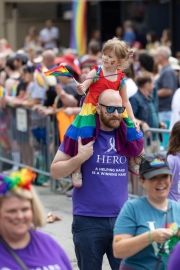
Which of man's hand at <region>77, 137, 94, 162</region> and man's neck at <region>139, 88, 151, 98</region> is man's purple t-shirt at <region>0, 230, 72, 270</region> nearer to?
man's hand at <region>77, 137, 94, 162</region>

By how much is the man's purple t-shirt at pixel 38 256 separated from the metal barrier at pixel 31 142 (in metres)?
5.76

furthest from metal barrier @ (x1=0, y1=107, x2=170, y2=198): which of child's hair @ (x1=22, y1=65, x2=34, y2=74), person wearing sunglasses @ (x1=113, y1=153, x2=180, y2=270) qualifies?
person wearing sunglasses @ (x1=113, y1=153, x2=180, y2=270)

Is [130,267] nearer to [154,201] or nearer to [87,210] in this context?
[154,201]

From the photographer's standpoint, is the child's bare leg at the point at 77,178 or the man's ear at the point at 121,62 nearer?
the child's bare leg at the point at 77,178

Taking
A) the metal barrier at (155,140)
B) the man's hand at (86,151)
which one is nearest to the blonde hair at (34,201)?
the man's hand at (86,151)

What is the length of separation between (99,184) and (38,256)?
5.15 ft

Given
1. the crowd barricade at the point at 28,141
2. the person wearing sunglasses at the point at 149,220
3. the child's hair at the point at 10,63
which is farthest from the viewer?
the child's hair at the point at 10,63

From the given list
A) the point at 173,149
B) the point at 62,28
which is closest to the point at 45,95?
the point at 173,149

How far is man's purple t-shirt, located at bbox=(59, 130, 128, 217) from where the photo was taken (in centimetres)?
523

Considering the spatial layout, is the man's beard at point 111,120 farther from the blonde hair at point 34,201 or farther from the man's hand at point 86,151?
the blonde hair at point 34,201

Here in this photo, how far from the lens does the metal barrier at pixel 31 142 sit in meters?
10.8

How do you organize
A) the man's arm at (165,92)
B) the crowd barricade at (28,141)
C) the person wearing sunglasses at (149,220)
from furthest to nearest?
the man's arm at (165,92), the crowd barricade at (28,141), the person wearing sunglasses at (149,220)

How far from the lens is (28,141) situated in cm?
1169

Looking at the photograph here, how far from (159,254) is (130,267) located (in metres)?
0.21
